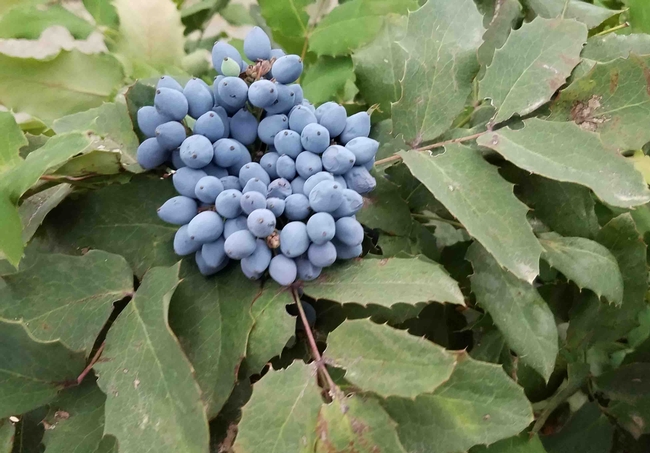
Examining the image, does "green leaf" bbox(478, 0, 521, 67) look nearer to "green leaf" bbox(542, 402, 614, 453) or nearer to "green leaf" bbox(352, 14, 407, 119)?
"green leaf" bbox(352, 14, 407, 119)

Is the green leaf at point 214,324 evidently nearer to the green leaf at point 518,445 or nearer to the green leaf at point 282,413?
the green leaf at point 282,413

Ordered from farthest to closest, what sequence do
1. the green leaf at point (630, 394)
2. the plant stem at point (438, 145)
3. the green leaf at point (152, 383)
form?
the green leaf at point (630, 394) → the plant stem at point (438, 145) → the green leaf at point (152, 383)

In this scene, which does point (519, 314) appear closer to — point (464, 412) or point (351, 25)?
point (464, 412)

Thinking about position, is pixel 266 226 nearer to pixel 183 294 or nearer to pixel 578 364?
pixel 183 294

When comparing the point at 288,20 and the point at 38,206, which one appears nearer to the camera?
the point at 38,206

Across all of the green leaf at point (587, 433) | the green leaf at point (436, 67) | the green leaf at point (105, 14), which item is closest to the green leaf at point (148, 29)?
the green leaf at point (105, 14)

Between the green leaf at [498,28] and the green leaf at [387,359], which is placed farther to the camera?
the green leaf at [498,28]

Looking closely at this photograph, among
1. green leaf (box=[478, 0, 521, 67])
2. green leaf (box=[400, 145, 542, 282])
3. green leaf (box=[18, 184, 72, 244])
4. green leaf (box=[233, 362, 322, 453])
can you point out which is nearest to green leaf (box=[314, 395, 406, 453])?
green leaf (box=[233, 362, 322, 453])

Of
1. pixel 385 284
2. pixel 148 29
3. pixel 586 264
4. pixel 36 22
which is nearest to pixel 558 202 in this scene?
pixel 586 264
